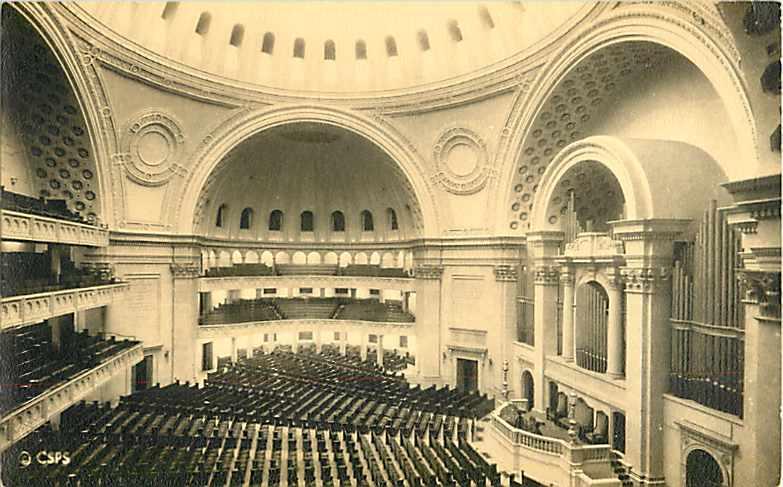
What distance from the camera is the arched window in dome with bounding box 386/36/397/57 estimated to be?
28.3 m

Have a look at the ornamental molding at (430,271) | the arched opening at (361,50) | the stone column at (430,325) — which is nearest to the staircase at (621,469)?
the stone column at (430,325)

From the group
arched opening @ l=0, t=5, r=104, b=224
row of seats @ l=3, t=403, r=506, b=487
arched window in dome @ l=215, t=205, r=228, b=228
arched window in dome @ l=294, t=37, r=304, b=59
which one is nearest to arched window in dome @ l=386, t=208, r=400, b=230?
arched window in dome @ l=215, t=205, r=228, b=228

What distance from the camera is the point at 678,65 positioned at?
63.5 feet

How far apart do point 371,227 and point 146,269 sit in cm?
1629

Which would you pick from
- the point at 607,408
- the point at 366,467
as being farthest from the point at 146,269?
the point at 607,408

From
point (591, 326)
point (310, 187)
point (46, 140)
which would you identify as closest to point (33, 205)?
point (46, 140)

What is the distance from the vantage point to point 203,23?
26328mm

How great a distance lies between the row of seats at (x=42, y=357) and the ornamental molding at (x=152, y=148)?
8.49m

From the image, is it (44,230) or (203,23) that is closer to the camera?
(44,230)

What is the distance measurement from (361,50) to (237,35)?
6622 mm

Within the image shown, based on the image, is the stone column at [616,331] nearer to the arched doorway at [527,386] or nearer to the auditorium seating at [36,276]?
the arched doorway at [527,386]

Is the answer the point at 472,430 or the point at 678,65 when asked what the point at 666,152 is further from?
the point at 472,430

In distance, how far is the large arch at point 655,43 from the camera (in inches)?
519

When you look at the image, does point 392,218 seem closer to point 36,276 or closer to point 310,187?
point 310,187
